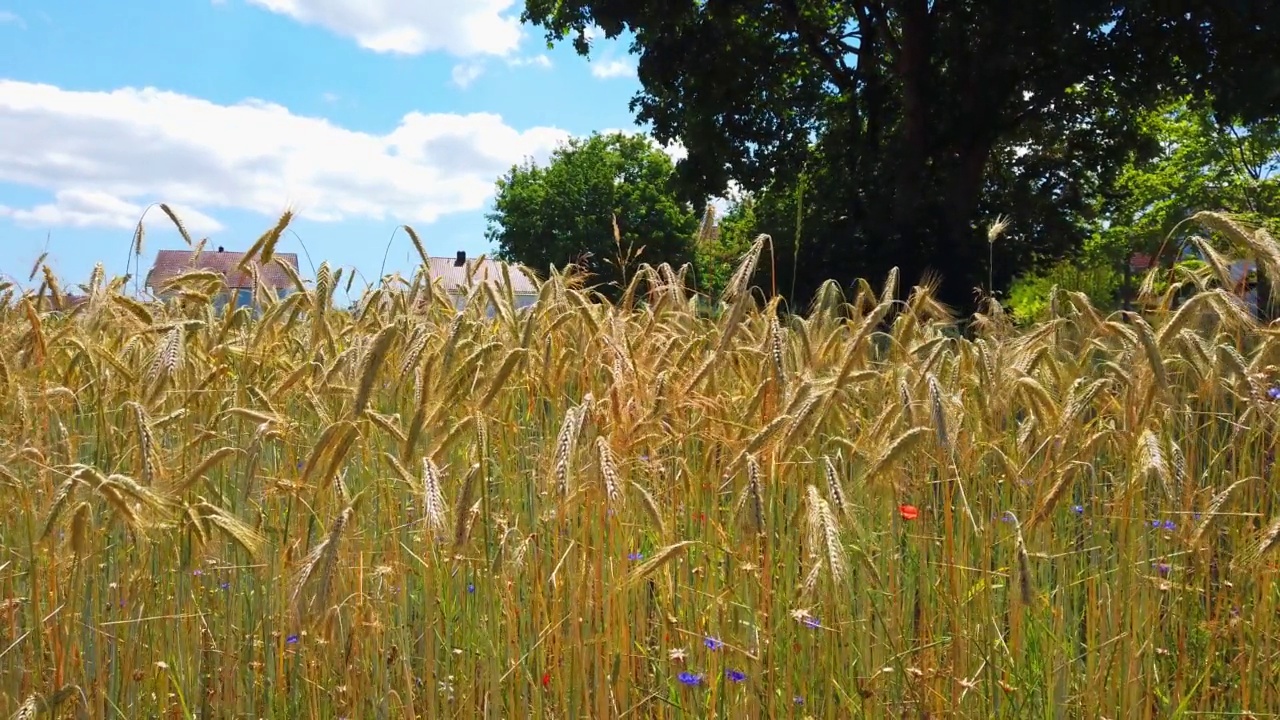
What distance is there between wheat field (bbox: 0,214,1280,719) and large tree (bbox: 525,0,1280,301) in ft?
35.1

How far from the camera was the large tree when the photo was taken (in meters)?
12.7

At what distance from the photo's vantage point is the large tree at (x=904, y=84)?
12.7m

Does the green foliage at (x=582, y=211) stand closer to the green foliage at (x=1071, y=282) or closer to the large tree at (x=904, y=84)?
the green foliage at (x=1071, y=282)

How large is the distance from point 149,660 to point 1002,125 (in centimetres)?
1423

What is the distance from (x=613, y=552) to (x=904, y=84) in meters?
13.8

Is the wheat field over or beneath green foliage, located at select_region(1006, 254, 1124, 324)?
beneath

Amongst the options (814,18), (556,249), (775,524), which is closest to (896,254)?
(814,18)

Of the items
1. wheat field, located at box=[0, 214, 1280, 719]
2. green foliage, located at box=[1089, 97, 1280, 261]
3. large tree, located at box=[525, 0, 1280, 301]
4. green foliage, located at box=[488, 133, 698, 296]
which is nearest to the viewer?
wheat field, located at box=[0, 214, 1280, 719]

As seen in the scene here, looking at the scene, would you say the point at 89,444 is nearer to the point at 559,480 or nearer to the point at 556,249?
the point at 559,480

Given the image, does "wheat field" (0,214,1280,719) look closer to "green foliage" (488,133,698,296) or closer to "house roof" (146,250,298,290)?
"house roof" (146,250,298,290)

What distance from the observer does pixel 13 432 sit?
2.68m

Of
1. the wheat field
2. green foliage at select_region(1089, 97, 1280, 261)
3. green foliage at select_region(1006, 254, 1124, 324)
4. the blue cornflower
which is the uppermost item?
green foliage at select_region(1089, 97, 1280, 261)

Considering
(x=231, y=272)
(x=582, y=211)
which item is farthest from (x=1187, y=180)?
(x=231, y=272)

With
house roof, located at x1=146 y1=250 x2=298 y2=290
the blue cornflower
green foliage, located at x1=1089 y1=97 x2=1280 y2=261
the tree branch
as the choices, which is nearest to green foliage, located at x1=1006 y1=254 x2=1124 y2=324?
green foliage, located at x1=1089 y1=97 x2=1280 y2=261
